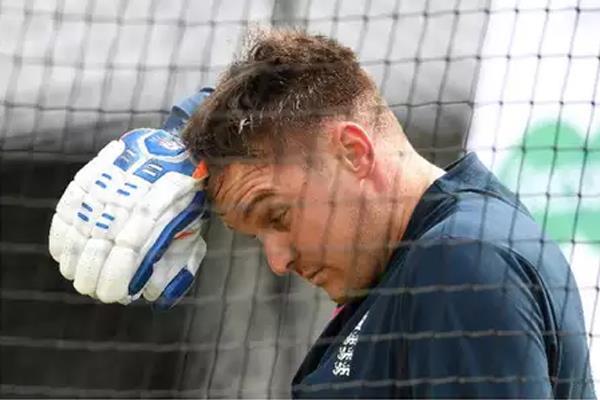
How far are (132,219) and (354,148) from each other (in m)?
0.32

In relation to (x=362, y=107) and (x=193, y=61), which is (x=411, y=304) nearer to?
(x=362, y=107)

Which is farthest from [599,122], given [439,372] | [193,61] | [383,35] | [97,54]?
[439,372]

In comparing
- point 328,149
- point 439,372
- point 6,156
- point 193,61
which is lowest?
point 439,372

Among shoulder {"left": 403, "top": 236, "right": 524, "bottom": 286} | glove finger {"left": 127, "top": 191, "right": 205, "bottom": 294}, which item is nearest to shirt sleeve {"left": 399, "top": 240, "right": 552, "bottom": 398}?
shoulder {"left": 403, "top": 236, "right": 524, "bottom": 286}

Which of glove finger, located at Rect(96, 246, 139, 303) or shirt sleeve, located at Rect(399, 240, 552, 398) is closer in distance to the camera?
shirt sleeve, located at Rect(399, 240, 552, 398)

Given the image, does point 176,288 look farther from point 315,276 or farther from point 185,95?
point 185,95

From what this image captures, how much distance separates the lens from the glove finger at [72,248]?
2104mm

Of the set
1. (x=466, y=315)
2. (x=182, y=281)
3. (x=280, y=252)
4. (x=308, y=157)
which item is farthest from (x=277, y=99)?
(x=466, y=315)

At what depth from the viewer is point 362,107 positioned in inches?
80.7

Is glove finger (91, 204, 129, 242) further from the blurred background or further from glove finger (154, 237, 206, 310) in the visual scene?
the blurred background

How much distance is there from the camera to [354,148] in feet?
6.55

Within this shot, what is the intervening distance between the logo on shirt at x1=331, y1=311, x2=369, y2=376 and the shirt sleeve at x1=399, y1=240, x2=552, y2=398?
0.45 ft

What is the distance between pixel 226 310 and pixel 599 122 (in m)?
0.85

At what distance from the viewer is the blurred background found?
115 inches
